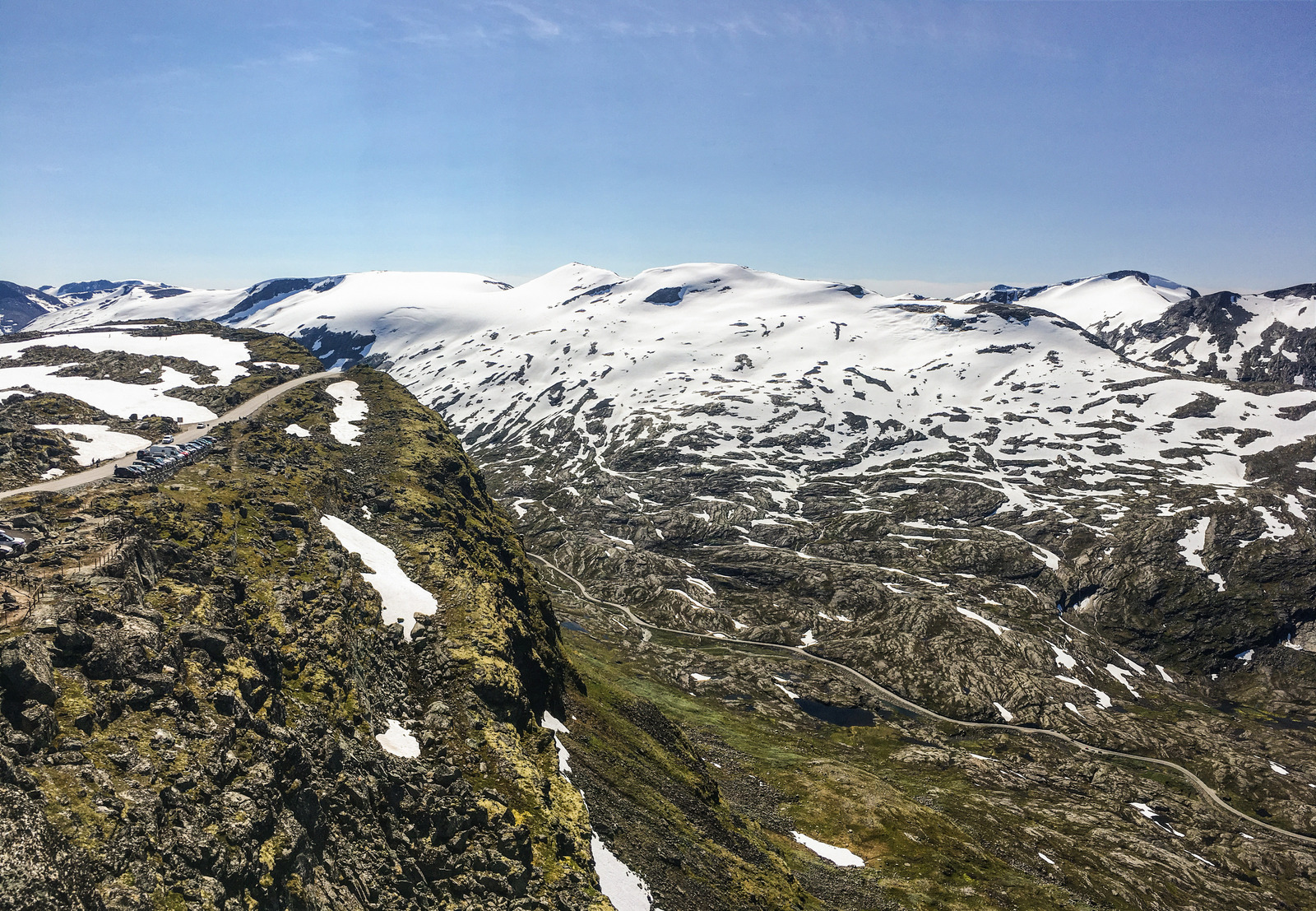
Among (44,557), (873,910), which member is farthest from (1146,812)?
(44,557)

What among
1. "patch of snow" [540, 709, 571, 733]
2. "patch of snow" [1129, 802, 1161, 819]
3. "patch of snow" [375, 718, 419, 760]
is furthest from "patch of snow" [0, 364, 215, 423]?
"patch of snow" [1129, 802, 1161, 819]

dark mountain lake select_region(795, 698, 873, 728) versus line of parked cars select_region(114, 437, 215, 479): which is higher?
line of parked cars select_region(114, 437, 215, 479)

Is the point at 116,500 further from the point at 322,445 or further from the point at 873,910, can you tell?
the point at 873,910

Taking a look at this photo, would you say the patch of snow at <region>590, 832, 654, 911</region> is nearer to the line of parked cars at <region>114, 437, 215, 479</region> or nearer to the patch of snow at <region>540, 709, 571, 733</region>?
the patch of snow at <region>540, 709, 571, 733</region>

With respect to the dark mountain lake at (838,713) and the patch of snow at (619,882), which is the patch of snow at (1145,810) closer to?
the dark mountain lake at (838,713)

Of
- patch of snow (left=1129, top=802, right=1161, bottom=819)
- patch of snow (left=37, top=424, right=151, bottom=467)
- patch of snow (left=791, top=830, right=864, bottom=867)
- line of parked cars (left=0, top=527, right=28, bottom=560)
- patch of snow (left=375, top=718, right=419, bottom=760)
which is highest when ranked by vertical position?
line of parked cars (left=0, top=527, right=28, bottom=560)

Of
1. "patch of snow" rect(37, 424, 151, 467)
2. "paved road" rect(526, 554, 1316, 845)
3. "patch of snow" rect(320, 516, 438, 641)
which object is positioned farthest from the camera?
"paved road" rect(526, 554, 1316, 845)

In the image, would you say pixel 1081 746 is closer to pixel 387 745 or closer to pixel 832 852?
pixel 832 852
